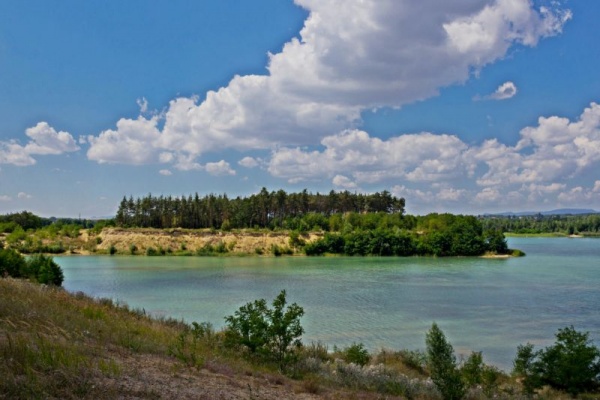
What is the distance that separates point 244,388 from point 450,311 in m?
29.2

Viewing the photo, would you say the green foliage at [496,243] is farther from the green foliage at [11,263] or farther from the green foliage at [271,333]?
the green foliage at [271,333]

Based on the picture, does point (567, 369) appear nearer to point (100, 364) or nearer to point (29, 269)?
point (100, 364)

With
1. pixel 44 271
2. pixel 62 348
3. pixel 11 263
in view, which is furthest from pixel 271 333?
pixel 11 263

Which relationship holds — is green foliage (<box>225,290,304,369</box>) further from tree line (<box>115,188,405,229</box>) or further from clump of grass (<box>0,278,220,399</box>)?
tree line (<box>115,188,405,229</box>)

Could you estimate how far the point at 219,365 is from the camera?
1033 cm

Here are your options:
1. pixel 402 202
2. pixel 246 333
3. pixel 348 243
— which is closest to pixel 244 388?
pixel 246 333

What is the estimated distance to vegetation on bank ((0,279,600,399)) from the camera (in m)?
6.88

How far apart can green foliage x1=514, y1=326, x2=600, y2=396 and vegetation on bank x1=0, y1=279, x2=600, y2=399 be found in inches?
1.4

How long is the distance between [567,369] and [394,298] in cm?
2458

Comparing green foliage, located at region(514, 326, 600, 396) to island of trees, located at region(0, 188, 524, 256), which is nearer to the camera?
green foliage, located at region(514, 326, 600, 396)

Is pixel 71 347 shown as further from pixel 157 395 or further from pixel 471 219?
pixel 471 219

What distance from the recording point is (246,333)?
13.4 m

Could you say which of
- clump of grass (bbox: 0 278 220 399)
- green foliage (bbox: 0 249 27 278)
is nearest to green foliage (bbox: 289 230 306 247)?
green foliage (bbox: 0 249 27 278)

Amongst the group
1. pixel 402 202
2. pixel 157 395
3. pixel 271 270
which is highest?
pixel 402 202
